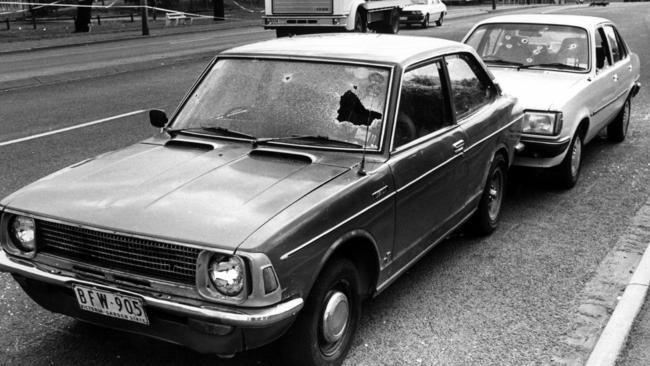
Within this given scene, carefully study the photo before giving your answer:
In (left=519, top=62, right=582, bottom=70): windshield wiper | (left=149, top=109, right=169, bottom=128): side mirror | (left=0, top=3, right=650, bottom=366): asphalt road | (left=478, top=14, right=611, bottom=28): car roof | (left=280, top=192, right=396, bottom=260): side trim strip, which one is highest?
(left=478, top=14, right=611, bottom=28): car roof

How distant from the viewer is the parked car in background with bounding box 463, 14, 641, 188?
6.51m

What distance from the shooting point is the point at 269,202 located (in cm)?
335

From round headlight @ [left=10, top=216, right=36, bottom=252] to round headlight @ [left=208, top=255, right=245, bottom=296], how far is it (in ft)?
3.34

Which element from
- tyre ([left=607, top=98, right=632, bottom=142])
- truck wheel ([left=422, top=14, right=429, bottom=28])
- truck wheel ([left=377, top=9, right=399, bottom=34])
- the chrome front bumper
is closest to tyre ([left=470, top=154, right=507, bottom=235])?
the chrome front bumper

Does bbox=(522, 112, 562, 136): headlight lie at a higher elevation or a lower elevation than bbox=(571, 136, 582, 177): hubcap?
higher

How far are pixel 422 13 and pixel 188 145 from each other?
92.9ft

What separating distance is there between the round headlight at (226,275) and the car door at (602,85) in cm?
518

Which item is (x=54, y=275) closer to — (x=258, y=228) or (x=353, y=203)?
(x=258, y=228)

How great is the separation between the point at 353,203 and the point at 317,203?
27cm

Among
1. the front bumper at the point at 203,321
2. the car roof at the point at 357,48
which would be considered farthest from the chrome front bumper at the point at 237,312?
the car roof at the point at 357,48

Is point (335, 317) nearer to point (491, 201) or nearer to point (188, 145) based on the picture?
point (188, 145)

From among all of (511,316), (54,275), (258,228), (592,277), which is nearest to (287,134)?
(258,228)

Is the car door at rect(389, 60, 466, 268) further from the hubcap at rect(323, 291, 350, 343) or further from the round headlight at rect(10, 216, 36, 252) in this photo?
the round headlight at rect(10, 216, 36, 252)

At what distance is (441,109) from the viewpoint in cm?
471
